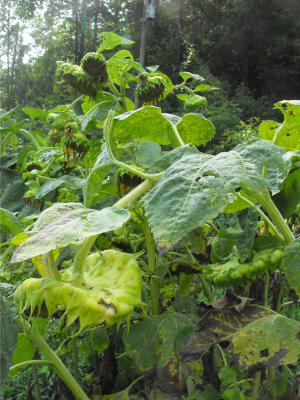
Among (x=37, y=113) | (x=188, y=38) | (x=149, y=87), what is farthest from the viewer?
(x=188, y=38)

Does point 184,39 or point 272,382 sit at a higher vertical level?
point 184,39

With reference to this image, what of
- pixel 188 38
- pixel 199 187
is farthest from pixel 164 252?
pixel 188 38

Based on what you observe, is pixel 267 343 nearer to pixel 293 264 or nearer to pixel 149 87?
pixel 293 264

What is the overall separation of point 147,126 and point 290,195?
29cm

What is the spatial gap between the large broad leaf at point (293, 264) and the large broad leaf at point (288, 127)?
20 cm

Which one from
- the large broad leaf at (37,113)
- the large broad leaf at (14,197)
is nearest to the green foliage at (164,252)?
the large broad leaf at (14,197)

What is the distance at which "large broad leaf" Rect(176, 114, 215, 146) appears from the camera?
0.64 m

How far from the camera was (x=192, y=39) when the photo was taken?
1144 centimetres

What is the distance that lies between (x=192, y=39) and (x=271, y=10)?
3.11 m

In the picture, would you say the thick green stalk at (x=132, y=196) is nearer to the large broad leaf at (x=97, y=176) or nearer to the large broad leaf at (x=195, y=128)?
the large broad leaf at (x=97, y=176)

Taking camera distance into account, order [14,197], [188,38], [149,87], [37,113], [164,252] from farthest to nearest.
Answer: [188,38] → [37,113] → [14,197] → [149,87] → [164,252]

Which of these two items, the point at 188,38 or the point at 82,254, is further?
the point at 188,38

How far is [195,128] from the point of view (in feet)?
2.18

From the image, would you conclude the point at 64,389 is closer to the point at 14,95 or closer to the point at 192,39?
the point at 14,95
